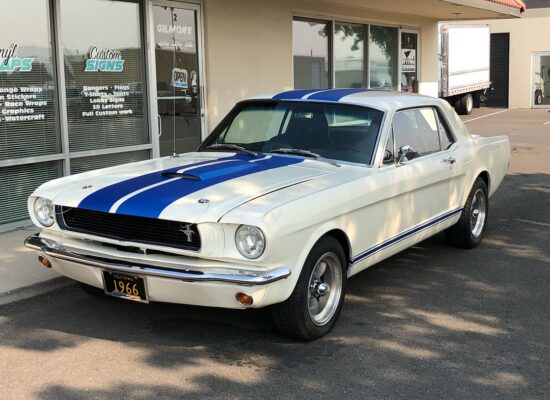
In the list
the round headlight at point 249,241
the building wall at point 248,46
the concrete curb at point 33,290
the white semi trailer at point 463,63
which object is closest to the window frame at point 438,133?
the round headlight at point 249,241

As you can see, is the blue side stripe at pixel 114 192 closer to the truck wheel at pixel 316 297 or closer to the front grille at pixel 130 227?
the front grille at pixel 130 227

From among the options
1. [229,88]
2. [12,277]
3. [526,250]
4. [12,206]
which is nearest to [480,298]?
[526,250]

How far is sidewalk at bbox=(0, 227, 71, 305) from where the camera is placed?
5.43 m

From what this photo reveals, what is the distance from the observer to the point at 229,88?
10453 mm

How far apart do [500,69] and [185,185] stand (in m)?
27.7

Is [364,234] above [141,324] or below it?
Answer: above

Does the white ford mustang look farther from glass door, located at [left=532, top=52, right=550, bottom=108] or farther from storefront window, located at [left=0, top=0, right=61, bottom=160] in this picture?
glass door, located at [left=532, top=52, right=550, bottom=108]

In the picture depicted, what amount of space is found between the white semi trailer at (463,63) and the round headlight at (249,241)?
851 inches

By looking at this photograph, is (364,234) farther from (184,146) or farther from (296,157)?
(184,146)

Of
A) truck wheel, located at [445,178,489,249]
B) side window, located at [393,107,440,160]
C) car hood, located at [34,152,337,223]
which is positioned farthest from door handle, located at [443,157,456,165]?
car hood, located at [34,152,337,223]

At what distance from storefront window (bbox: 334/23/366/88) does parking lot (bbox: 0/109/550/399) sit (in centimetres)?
787

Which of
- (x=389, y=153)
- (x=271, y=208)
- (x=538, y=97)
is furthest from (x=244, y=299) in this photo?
(x=538, y=97)

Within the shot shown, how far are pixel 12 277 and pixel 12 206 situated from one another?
2.08 m

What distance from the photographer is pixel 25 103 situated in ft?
24.8
